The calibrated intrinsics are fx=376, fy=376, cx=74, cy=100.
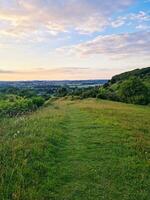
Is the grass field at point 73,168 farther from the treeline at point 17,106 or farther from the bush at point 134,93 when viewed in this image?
the bush at point 134,93

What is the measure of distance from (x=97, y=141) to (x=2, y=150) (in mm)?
6170

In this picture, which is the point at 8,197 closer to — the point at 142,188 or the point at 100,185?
the point at 100,185

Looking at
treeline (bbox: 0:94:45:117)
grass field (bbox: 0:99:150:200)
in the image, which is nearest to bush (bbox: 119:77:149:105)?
treeline (bbox: 0:94:45:117)

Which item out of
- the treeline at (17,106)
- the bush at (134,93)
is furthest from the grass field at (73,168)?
the bush at (134,93)

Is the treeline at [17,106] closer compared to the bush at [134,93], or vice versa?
the treeline at [17,106]

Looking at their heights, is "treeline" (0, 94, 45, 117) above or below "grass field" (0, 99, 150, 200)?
below

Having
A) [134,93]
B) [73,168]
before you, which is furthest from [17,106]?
[73,168]

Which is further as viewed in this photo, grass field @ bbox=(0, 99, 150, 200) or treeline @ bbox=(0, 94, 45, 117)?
treeline @ bbox=(0, 94, 45, 117)

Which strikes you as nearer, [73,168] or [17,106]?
[73,168]

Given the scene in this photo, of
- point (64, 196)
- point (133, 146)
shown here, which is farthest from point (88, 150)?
point (64, 196)

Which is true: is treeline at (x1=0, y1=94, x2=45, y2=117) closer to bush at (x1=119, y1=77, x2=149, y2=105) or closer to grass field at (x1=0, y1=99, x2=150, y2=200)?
grass field at (x1=0, y1=99, x2=150, y2=200)

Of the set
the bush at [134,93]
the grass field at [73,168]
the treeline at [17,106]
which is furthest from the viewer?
the bush at [134,93]

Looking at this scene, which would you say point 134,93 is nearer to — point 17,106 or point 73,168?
point 17,106

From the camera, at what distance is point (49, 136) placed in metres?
20.1
